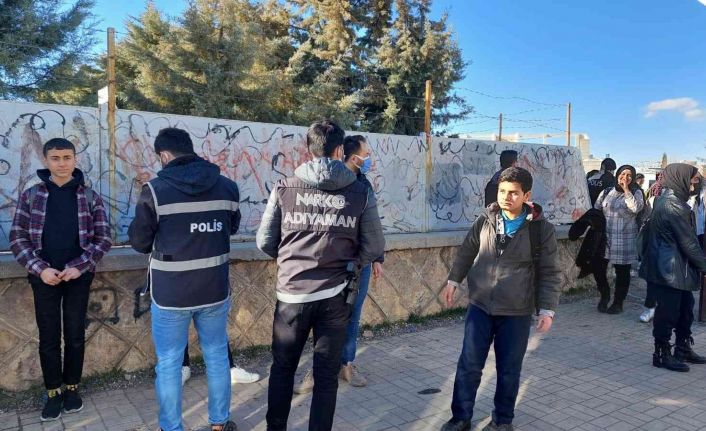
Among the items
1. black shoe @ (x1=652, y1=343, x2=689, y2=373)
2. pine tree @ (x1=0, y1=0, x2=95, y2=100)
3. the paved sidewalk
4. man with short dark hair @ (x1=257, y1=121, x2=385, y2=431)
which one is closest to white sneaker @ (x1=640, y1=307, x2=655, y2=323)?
the paved sidewalk

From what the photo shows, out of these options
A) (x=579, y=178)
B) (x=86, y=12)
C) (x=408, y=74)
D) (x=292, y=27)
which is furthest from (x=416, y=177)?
(x=292, y=27)

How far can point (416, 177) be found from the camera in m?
6.66

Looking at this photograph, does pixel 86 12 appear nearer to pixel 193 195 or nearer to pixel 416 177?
pixel 416 177

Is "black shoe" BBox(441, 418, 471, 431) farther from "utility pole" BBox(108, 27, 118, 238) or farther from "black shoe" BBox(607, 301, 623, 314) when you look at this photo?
"black shoe" BBox(607, 301, 623, 314)

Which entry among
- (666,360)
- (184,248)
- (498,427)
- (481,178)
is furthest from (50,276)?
(481,178)

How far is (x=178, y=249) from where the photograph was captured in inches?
115

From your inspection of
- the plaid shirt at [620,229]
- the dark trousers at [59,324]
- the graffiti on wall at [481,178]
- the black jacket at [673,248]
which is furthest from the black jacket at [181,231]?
the plaid shirt at [620,229]

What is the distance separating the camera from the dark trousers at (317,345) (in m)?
2.84

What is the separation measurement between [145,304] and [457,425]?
2.72 m

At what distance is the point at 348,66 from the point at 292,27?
13.1ft

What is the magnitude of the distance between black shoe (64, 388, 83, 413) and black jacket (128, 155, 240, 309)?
4.37 feet

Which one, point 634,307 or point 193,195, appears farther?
point 634,307

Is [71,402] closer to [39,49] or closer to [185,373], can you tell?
[185,373]

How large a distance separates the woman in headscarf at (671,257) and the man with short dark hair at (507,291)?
205cm
